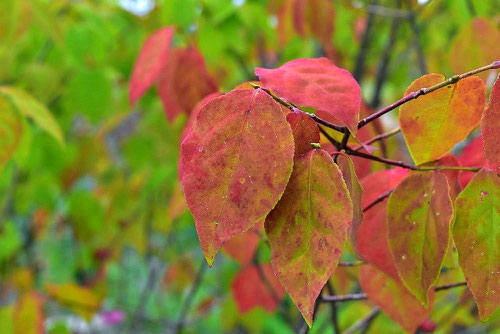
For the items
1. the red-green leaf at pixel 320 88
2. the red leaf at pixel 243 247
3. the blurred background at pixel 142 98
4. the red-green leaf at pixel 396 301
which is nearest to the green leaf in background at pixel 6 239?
the blurred background at pixel 142 98

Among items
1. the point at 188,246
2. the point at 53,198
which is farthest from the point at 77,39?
the point at 188,246

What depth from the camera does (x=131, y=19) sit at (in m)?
1.59

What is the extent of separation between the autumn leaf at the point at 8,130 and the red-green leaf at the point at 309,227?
1.55 ft

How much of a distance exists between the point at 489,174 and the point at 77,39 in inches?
39.6

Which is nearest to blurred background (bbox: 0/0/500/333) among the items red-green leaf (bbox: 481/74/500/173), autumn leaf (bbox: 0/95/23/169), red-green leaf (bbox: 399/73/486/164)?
autumn leaf (bbox: 0/95/23/169)

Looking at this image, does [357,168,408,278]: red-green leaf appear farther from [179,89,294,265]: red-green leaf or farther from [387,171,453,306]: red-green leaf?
[179,89,294,265]: red-green leaf

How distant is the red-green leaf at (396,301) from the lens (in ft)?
2.23

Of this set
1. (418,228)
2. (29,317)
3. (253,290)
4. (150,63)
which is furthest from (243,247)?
(418,228)

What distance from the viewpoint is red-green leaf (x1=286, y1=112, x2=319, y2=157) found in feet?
1.52

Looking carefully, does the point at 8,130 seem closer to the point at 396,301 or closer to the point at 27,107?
the point at 27,107

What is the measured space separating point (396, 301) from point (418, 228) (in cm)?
20

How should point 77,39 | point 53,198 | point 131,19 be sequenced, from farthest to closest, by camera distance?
1. point 53,198
2. point 131,19
3. point 77,39

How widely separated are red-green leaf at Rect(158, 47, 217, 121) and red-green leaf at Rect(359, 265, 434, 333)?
0.41m

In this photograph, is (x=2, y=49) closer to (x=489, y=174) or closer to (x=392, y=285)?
(x=392, y=285)
